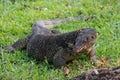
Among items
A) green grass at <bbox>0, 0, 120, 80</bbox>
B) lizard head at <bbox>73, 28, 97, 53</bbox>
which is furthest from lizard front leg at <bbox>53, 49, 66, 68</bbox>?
lizard head at <bbox>73, 28, 97, 53</bbox>

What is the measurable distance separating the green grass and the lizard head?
0.41 m

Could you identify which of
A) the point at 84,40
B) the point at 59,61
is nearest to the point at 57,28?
the point at 59,61

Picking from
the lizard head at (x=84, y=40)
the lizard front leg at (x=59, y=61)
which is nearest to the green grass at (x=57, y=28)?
the lizard front leg at (x=59, y=61)

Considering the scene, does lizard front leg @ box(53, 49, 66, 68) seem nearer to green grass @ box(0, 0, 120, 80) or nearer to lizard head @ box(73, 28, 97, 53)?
green grass @ box(0, 0, 120, 80)

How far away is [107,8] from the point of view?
9617 millimetres

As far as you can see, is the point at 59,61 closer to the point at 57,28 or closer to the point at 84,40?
the point at 84,40

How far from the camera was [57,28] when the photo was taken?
8359mm

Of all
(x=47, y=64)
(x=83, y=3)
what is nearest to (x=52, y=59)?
(x=47, y=64)

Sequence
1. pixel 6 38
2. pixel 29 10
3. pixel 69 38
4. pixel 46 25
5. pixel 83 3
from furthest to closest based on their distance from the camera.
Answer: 1. pixel 83 3
2. pixel 29 10
3. pixel 46 25
4. pixel 6 38
5. pixel 69 38

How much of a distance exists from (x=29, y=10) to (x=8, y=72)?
3913 millimetres

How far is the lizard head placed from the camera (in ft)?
18.7

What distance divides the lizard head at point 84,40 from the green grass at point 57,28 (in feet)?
1.33

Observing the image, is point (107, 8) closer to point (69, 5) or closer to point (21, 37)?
point (69, 5)

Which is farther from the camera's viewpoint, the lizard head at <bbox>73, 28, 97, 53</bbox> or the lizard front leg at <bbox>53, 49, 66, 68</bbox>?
the lizard front leg at <bbox>53, 49, 66, 68</bbox>
